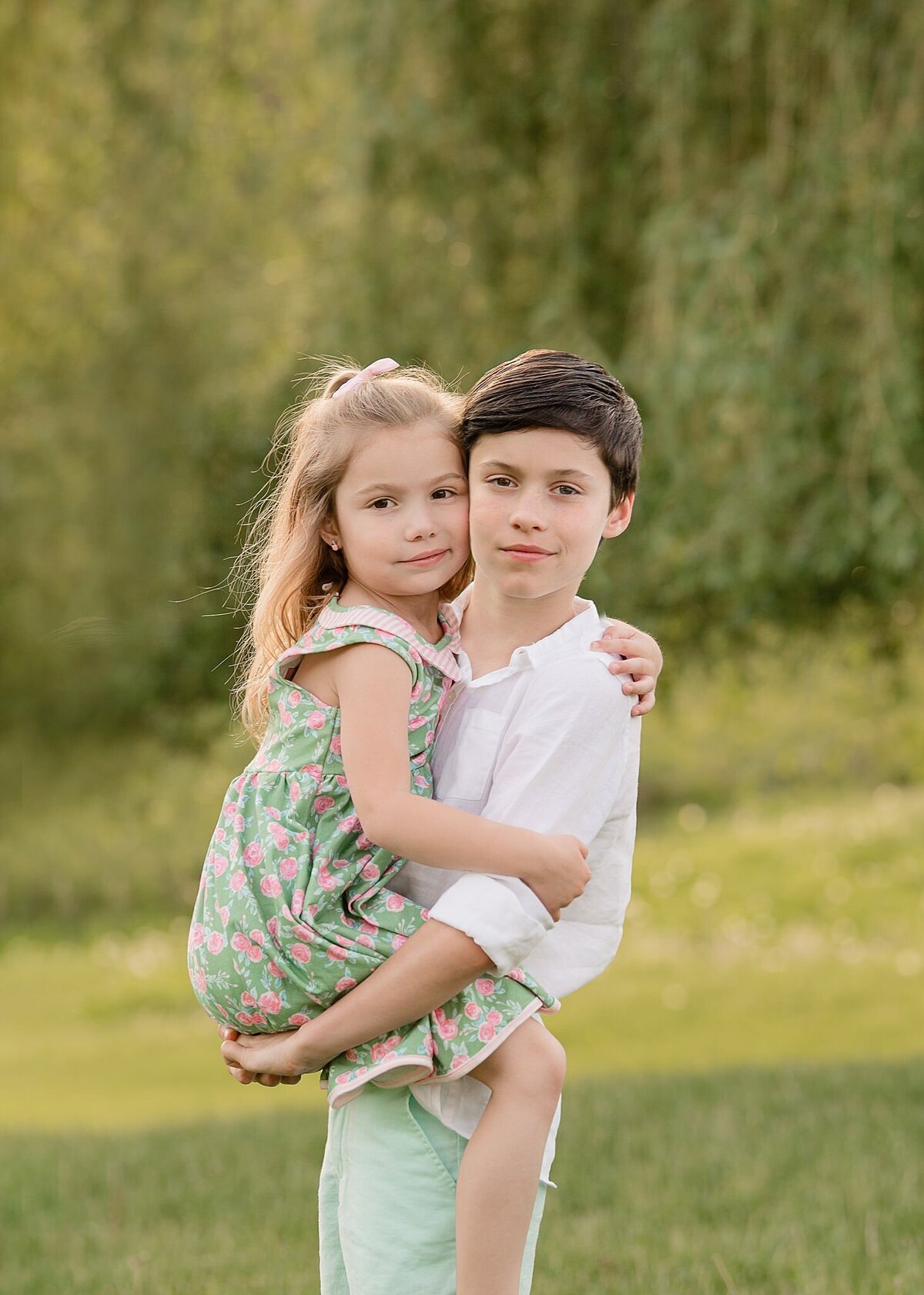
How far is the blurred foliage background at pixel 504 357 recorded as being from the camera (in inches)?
179

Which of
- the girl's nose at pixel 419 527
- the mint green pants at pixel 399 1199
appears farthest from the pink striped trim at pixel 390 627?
the mint green pants at pixel 399 1199

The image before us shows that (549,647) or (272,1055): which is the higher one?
(549,647)

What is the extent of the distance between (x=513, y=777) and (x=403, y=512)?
39 centimetres

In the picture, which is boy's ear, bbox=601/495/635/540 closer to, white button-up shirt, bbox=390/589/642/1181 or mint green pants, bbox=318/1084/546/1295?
white button-up shirt, bbox=390/589/642/1181

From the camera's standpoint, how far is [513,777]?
204cm

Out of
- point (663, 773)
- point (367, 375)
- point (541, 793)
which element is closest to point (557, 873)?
point (541, 793)

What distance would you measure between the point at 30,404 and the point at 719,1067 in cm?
471

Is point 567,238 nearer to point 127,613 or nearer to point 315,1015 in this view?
point 127,613

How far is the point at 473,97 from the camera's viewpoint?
17.9 ft

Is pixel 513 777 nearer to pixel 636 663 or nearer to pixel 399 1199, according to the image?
pixel 636 663

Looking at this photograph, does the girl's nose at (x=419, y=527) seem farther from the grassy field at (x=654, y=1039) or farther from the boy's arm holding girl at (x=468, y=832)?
the grassy field at (x=654, y=1039)

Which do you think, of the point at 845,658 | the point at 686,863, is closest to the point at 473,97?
the point at 845,658

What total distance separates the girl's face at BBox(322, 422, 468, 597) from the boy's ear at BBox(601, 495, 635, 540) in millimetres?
205

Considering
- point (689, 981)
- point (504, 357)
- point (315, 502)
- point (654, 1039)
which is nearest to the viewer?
point (315, 502)
